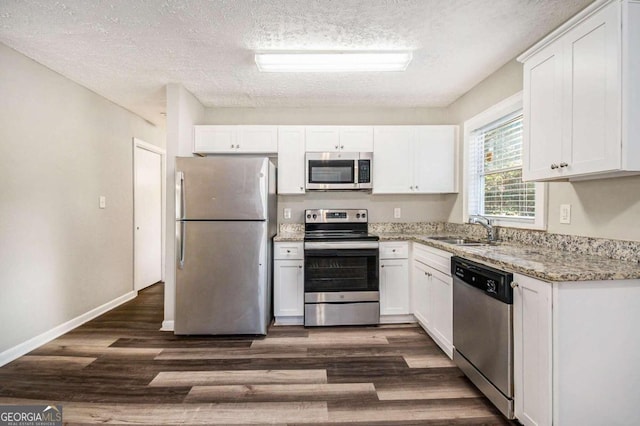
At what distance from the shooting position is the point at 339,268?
119 inches

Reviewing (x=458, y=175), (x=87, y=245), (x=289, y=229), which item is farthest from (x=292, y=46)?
(x=87, y=245)

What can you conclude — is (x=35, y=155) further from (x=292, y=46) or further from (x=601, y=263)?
(x=601, y=263)

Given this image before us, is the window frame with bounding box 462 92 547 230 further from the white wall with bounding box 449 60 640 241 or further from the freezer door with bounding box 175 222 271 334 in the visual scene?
the freezer door with bounding box 175 222 271 334

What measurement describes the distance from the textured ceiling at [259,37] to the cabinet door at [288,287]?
72.9 inches

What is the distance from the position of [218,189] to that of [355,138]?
1.60 meters

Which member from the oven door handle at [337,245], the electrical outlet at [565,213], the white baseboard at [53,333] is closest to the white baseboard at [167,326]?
the white baseboard at [53,333]

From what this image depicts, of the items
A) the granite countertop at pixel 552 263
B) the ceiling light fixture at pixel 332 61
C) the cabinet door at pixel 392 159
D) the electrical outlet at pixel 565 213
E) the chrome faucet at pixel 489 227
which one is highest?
the ceiling light fixture at pixel 332 61

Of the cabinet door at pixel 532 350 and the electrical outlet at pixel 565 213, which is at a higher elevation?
the electrical outlet at pixel 565 213

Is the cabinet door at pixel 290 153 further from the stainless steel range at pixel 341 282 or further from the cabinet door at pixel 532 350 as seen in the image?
the cabinet door at pixel 532 350

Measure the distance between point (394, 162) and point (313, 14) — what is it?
1.86m

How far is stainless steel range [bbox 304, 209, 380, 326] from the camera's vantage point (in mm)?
2998

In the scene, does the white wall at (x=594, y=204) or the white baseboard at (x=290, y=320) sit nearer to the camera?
the white wall at (x=594, y=204)

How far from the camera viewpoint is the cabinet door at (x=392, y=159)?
11.1 feet

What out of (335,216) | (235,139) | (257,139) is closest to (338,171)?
(335,216)
